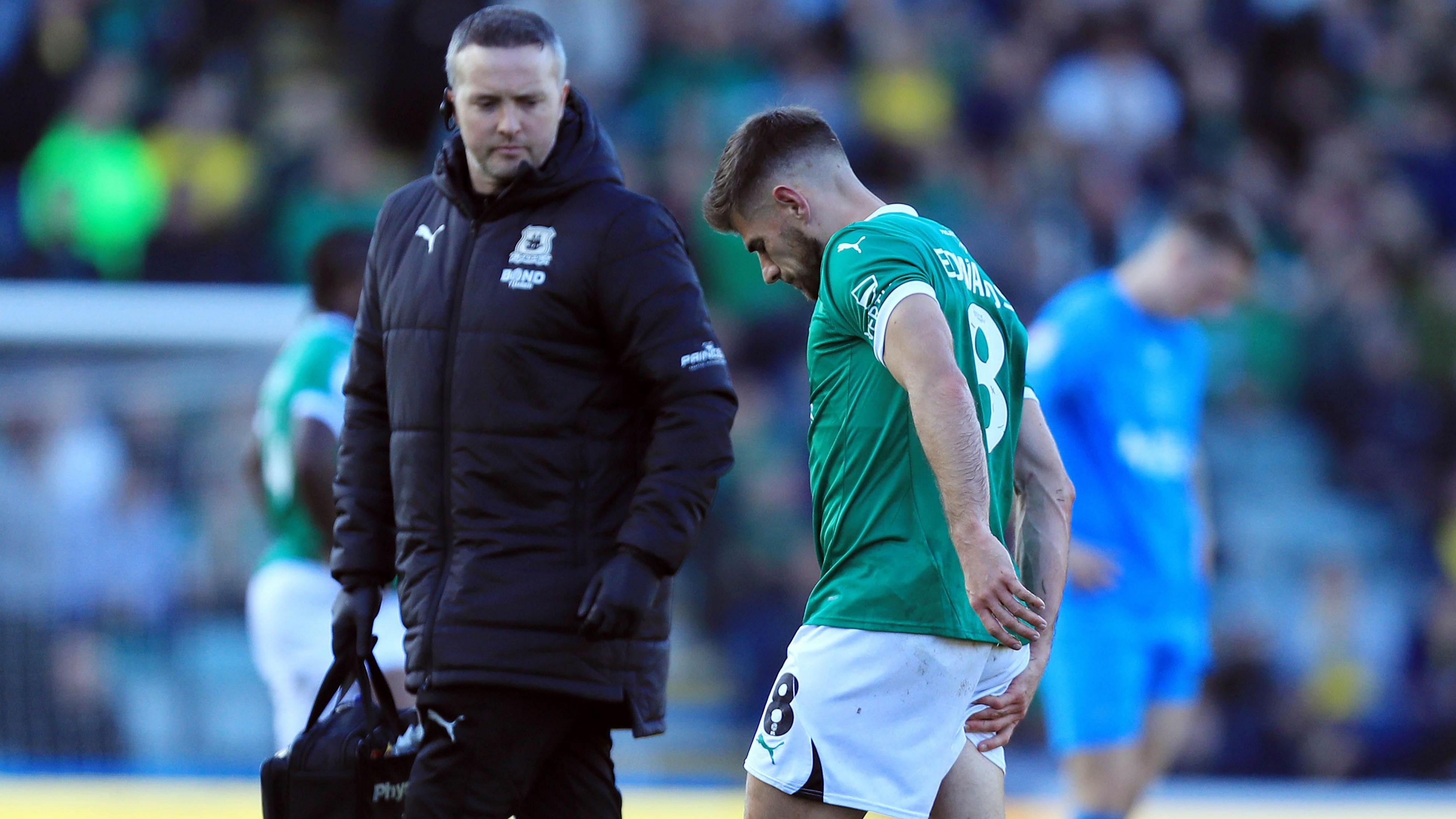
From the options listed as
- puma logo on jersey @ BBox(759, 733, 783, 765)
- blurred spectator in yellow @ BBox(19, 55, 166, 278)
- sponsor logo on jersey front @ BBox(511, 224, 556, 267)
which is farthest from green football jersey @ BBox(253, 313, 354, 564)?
blurred spectator in yellow @ BBox(19, 55, 166, 278)

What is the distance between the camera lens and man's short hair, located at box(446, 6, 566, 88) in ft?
12.2

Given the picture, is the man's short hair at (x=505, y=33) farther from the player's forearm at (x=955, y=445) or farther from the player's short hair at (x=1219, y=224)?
the player's short hair at (x=1219, y=224)

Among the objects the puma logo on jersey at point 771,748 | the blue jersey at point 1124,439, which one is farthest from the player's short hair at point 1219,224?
the puma logo on jersey at point 771,748

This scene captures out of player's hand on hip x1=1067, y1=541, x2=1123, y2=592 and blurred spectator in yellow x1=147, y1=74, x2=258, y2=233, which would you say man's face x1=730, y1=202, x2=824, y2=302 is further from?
blurred spectator in yellow x1=147, y1=74, x2=258, y2=233

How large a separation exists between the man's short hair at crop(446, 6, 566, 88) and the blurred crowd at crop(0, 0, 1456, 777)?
5.28 m

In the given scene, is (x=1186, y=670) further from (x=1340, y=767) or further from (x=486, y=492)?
(x=1340, y=767)

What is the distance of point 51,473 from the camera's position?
25.9ft

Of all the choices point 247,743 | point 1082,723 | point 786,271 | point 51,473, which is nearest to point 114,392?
point 51,473

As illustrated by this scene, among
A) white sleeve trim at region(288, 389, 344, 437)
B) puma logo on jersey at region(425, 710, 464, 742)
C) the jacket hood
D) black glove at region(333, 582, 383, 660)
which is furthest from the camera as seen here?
white sleeve trim at region(288, 389, 344, 437)

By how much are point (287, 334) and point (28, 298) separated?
1.22 m

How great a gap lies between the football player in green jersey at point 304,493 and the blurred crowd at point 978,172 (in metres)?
3.77

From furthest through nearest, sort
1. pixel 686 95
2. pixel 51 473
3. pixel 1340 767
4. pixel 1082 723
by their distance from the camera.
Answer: pixel 686 95 < pixel 1340 767 < pixel 51 473 < pixel 1082 723

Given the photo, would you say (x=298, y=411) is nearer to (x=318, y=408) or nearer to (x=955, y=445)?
(x=318, y=408)

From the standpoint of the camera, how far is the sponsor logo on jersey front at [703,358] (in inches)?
146
